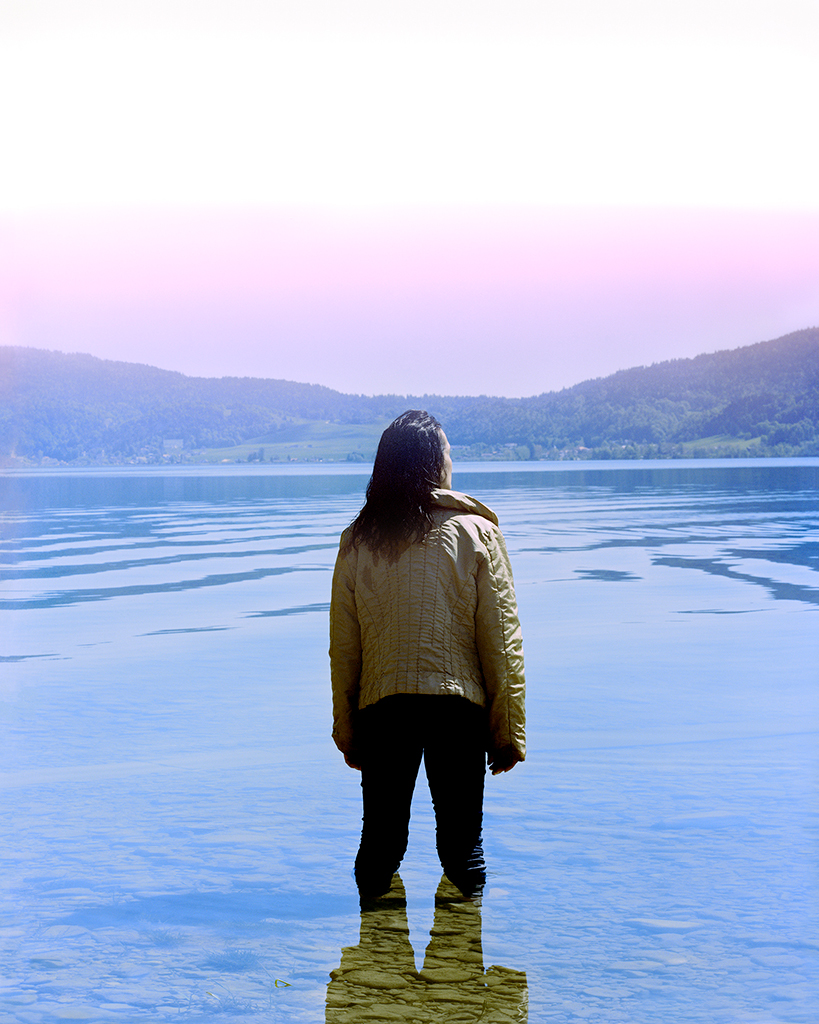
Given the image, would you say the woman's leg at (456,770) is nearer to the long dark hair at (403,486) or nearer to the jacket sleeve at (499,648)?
the jacket sleeve at (499,648)

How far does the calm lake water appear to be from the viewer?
329 centimetres

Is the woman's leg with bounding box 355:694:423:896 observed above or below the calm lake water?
above

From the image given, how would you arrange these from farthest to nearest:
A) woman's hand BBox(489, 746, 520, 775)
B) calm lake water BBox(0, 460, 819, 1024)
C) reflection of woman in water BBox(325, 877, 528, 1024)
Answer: woman's hand BBox(489, 746, 520, 775), calm lake water BBox(0, 460, 819, 1024), reflection of woman in water BBox(325, 877, 528, 1024)

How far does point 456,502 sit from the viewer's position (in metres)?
3.36

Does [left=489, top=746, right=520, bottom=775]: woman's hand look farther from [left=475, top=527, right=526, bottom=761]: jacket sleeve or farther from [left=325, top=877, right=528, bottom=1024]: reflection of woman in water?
[left=325, top=877, right=528, bottom=1024]: reflection of woman in water

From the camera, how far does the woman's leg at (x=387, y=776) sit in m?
3.39

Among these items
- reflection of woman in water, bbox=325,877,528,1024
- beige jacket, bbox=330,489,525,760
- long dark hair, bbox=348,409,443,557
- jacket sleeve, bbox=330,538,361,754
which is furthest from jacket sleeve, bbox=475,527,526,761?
reflection of woman in water, bbox=325,877,528,1024

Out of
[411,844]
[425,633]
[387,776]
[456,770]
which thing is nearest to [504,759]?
[456,770]

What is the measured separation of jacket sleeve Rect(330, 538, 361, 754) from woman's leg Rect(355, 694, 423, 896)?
2.2 inches

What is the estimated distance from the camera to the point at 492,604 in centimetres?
330

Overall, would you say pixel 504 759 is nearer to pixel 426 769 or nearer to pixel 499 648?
pixel 426 769

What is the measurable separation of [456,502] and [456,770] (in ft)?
2.71

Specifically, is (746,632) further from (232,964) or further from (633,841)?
(232,964)

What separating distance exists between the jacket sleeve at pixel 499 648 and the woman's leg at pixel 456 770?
72 millimetres
